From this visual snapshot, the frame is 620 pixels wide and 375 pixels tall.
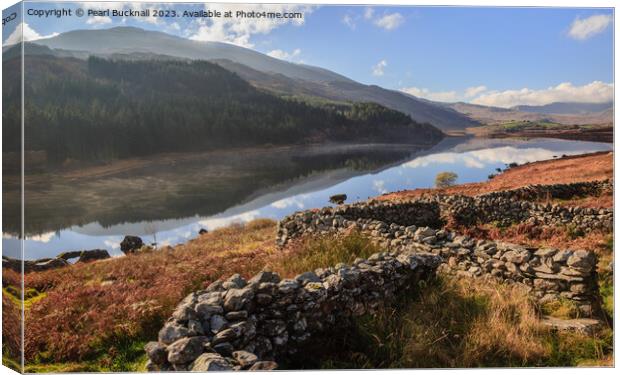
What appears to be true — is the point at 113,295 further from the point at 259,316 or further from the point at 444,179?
the point at 444,179

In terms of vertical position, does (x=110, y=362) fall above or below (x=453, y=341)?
below

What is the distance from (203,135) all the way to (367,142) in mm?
3523

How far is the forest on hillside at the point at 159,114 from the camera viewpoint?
7434 millimetres

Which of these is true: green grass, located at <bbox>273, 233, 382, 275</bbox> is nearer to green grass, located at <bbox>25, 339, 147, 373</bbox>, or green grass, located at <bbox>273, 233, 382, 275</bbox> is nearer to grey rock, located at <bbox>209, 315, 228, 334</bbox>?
green grass, located at <bbox>25, 339, 147, 373</bbox>

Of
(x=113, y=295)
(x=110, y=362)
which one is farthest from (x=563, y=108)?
(x=110, y=362)

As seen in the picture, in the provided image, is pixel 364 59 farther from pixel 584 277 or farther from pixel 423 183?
pixel 584 277

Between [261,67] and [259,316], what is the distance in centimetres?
527

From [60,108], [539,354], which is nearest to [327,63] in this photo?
[60,108]

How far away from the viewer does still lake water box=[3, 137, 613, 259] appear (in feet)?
27.7

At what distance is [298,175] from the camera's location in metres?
9.82

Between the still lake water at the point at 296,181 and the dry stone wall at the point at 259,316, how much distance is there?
3.03m

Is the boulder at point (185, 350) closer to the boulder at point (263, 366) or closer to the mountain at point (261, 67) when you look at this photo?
the boulder at point (263, 366)

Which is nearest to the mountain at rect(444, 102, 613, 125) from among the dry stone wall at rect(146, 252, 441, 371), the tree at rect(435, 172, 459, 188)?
the tree at rect(435, 172, 459, 188)

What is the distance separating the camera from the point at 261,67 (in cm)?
923
